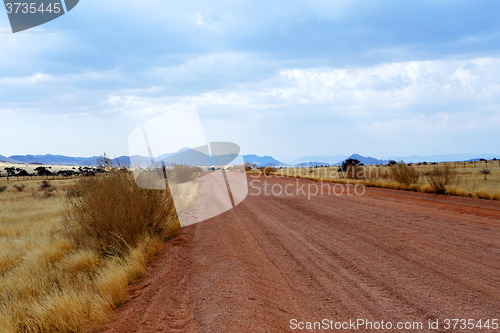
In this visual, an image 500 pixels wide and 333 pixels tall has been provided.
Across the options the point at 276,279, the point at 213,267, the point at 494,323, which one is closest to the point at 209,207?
the point at 213,267

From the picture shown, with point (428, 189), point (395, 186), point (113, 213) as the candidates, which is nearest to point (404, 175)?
point (395, 186)

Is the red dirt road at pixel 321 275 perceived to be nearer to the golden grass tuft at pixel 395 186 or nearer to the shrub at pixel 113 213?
the shrub at pixel 113 213

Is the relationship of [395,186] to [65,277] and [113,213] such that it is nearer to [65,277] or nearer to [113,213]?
[113,213]

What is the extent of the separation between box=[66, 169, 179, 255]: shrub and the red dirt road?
3.17 feet

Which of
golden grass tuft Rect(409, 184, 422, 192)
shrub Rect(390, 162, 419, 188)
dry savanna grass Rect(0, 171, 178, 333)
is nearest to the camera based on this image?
dry savanna grass Rect(0, 171, 178, 333)

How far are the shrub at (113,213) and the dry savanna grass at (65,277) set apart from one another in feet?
0.17

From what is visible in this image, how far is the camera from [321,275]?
566 cm

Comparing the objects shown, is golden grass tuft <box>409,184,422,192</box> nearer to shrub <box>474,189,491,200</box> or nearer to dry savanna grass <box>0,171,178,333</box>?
shrub <box>474,189,491,200</box>

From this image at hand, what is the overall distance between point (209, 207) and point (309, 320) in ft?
37.4

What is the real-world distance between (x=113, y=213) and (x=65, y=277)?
158cm

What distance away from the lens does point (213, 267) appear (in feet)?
20.6

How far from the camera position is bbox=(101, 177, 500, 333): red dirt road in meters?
4.18

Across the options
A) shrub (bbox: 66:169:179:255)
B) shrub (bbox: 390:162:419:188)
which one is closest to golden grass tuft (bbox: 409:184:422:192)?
shrub (bbox: 390:162:419:188)

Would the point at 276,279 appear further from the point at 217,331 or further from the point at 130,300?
the point at 130,300
